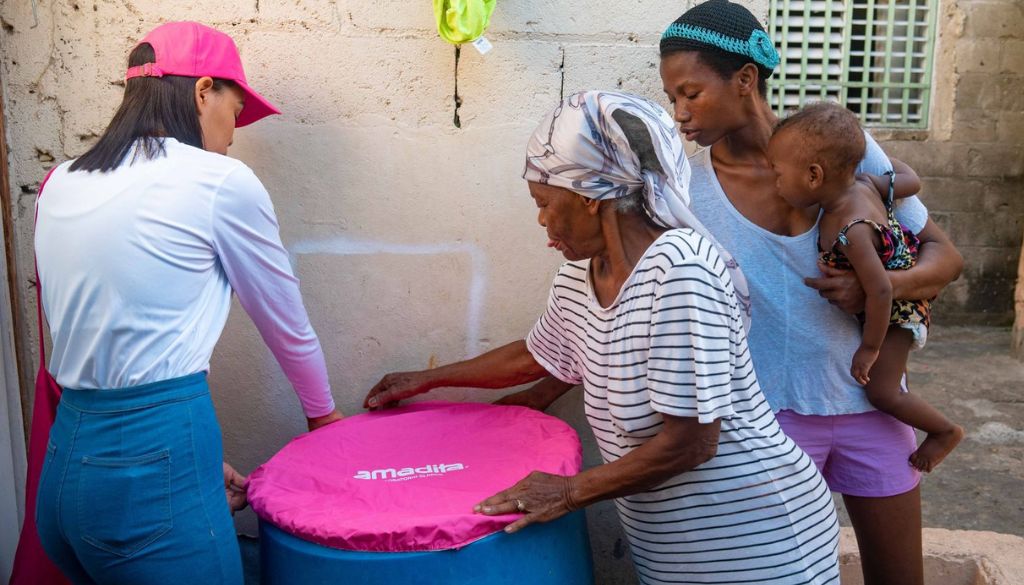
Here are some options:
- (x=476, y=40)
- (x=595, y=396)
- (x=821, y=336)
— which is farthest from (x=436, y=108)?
(x=821, y=336)

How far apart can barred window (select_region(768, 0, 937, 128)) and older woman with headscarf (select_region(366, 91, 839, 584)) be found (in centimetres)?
561

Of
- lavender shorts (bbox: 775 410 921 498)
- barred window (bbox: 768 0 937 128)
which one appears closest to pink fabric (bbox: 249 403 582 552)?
lavender shorts (bbox: 775 410 921 498)

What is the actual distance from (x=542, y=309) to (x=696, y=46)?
878 millimetres

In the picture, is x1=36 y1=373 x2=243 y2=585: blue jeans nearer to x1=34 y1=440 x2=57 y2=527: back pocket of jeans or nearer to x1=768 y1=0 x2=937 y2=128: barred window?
x1=34 y1=440 x2=57 y2=527: back pocket of jeans

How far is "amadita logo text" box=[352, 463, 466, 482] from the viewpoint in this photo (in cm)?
208

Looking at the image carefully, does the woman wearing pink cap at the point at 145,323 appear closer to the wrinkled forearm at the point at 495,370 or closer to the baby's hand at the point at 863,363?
the wrinkled forearm at the point at 495,370

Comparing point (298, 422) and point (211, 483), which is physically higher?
point (211, 483)

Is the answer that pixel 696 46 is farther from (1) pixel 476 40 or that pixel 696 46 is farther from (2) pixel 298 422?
(2) pixel 298 422

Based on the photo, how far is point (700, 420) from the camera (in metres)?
1.72

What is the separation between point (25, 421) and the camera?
8.66 ft

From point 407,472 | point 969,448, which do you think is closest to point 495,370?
point 407,472

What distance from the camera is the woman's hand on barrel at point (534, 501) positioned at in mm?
1844

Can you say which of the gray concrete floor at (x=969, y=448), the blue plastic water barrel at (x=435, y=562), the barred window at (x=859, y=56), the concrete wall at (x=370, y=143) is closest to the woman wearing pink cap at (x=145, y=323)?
the blue plastic water barrel at (x=435, y=562)

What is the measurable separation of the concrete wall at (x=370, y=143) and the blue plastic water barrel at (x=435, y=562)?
75 centimetres
